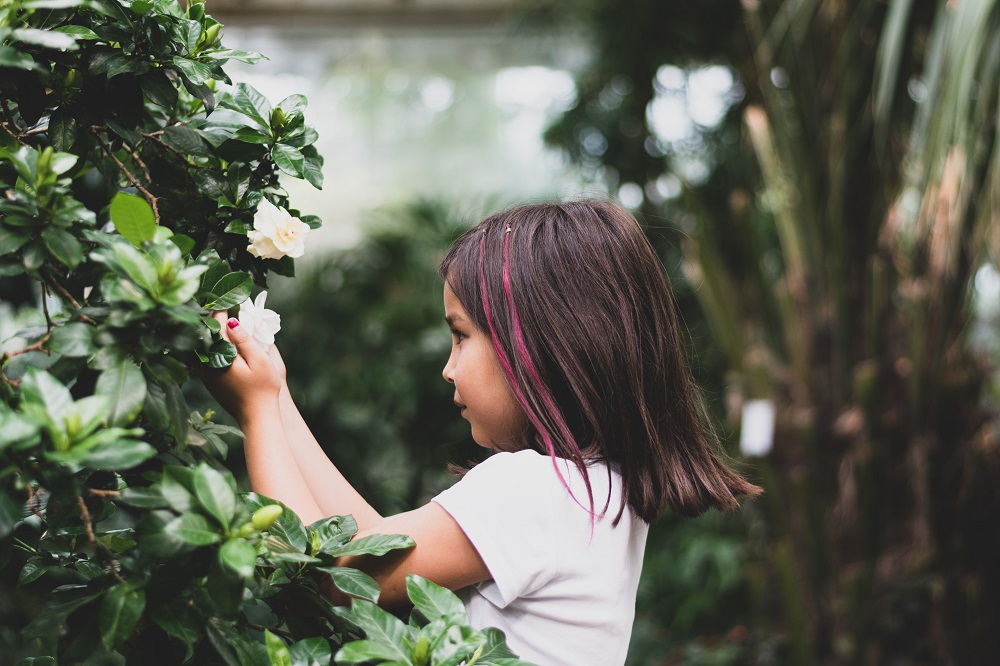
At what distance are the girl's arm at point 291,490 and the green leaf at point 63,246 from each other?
208mm

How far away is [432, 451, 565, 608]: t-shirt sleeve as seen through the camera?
894 mm

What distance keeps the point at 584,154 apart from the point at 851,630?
1.96m

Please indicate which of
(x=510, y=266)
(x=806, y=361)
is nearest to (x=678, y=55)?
(x=806, y=361)

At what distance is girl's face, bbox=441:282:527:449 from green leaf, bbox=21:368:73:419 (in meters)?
0.47

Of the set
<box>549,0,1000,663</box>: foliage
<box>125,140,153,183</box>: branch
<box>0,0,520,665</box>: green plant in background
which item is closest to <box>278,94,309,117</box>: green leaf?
<box>0,0,520,665</box>: green plant in background

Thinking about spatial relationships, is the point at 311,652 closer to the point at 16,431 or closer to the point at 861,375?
the point at 16,431

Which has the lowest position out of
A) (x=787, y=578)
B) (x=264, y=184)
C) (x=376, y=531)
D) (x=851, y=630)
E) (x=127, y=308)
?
(x=851, y=630)

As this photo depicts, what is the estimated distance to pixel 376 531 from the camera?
917mm

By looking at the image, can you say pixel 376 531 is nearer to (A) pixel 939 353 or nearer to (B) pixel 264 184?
(B) pixel 264 184

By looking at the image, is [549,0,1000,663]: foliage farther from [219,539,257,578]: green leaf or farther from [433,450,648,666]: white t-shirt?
[219,539,257,578]: green leaf

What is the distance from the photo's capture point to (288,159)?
87 cm

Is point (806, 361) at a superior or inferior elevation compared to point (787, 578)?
superior

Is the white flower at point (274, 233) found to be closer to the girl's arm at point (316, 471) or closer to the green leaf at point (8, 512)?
the girl's arm at point (316, 471)

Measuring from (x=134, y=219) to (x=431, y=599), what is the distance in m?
0.40
